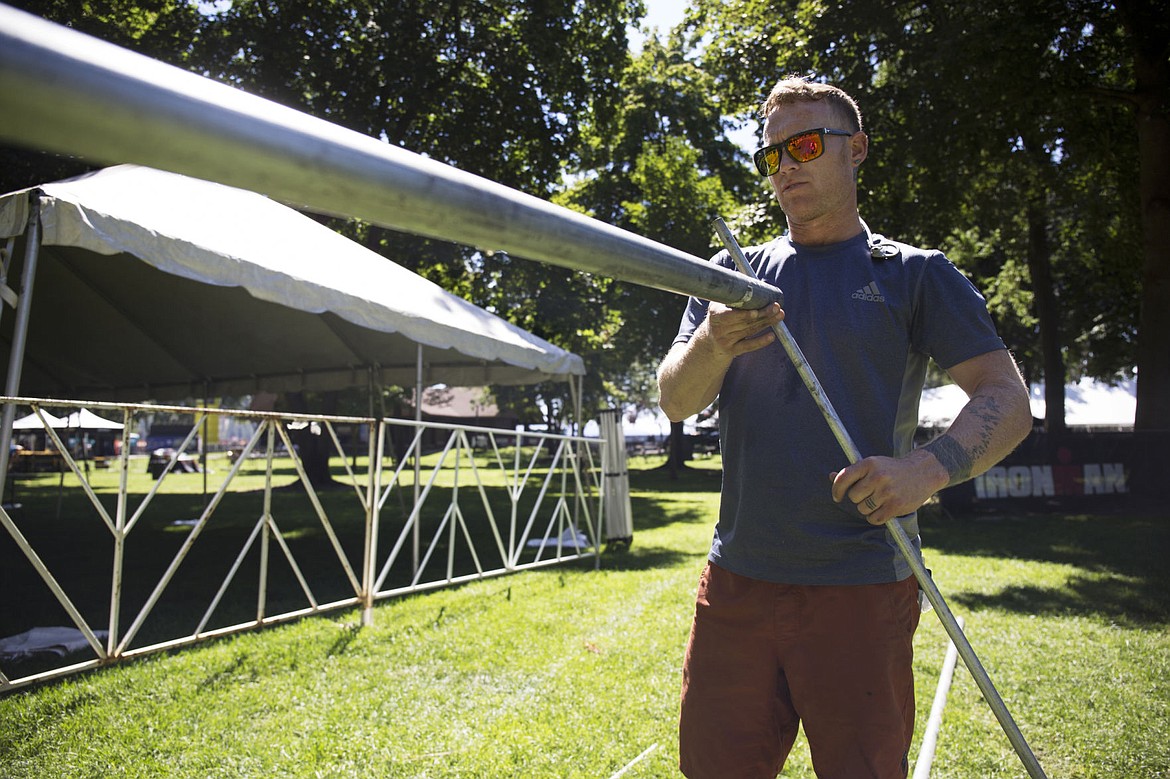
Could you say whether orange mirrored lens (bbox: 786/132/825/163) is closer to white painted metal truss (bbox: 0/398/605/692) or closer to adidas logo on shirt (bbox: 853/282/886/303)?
adidas logo on shirt (bbox: 853/282/886/303)

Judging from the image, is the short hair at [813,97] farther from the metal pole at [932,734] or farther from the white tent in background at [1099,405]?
the white tent in background at [1099,405]

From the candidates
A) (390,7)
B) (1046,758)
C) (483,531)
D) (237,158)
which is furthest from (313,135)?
(390,7)

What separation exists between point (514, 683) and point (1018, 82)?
38.6 ft

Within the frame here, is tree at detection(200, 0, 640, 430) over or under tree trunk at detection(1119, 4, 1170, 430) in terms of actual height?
over

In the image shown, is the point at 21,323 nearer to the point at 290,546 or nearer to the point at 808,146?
the point at 808,146

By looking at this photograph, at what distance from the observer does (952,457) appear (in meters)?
1.75

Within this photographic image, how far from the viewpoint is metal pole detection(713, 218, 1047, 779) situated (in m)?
1.75

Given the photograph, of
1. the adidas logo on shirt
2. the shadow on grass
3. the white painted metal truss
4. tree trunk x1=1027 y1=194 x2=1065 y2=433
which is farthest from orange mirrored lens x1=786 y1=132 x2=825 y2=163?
tree trunk x1=1027 y1=194 x2=1065 y2=433

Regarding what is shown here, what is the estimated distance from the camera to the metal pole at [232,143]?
58 cm

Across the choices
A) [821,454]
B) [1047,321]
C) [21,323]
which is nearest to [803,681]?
[821,454]

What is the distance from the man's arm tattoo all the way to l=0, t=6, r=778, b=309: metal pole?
117cm

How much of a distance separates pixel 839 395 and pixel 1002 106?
12.4 m

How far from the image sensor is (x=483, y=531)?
39.0 feet

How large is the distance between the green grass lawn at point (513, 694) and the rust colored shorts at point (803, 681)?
169cm
